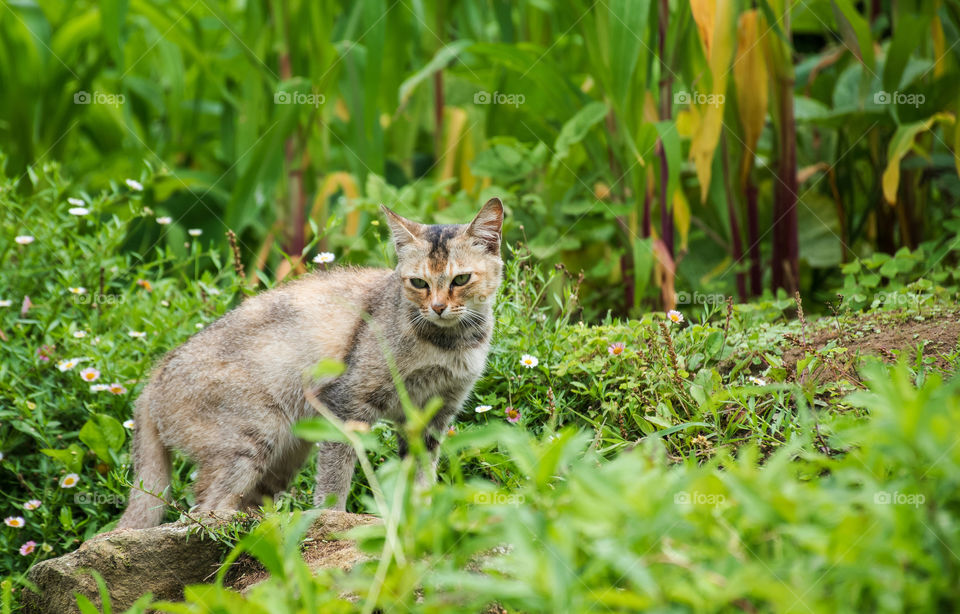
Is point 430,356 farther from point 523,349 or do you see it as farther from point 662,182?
point 662,182

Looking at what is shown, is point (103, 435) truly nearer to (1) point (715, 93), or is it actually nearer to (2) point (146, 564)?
(2) point (146, 564)

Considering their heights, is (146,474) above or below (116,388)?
below

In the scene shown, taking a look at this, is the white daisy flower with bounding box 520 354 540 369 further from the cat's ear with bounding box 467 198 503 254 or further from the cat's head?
the cat's ear with bounding box 467 198 503 254

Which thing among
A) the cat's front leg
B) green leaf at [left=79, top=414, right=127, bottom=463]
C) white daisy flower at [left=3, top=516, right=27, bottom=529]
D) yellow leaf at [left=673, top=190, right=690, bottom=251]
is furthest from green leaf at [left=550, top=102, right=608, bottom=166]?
white daisy flower at [left=3, top=516, right=27, bottom=529]

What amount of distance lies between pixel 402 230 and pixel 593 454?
1304 mm

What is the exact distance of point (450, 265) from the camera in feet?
11.2

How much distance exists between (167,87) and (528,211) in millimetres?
3870

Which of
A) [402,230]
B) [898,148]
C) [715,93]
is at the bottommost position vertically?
[402,230]

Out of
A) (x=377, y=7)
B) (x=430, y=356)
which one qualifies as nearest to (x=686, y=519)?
(x=430, y=356)

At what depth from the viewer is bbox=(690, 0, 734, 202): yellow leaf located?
4426 millimetres

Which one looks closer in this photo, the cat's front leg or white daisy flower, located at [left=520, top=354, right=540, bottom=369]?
the cat's front leg

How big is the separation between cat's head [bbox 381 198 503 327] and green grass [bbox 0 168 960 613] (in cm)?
34

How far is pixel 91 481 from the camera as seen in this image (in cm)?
358

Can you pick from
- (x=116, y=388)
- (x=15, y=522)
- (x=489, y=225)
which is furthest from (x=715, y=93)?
(x=15, y=522)
